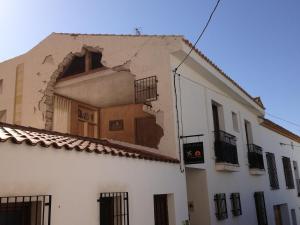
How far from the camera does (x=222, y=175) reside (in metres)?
12.8

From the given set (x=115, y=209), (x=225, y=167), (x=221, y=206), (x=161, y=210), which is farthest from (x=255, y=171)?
(x=115, y=209)

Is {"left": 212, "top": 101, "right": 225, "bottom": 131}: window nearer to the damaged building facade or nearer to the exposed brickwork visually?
the damaged building facade

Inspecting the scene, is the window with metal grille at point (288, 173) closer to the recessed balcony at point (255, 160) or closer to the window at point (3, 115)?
the recessed balcony at point (255, 160)

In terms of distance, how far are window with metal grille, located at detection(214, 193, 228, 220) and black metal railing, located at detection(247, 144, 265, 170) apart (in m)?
4.50

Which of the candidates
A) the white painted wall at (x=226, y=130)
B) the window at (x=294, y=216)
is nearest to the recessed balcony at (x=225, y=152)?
the white painted wall at (x=226, y=130)

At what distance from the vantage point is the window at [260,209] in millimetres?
16250

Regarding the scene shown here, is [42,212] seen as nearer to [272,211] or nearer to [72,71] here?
[72,71]

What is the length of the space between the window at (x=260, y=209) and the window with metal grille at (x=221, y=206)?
183 inches

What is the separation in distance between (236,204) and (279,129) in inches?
415

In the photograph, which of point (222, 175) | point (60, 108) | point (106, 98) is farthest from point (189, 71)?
point (60, 108)

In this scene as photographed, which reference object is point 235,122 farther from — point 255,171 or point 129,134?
point 129,134

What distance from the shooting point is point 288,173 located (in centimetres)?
2281

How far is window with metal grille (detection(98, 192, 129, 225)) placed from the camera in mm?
7043

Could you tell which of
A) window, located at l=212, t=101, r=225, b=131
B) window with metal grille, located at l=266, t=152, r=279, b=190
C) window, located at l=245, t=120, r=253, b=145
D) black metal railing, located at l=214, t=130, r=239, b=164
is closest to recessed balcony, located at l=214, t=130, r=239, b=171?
black metal railing, located at l=214, t=130, r=239, b=164
